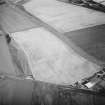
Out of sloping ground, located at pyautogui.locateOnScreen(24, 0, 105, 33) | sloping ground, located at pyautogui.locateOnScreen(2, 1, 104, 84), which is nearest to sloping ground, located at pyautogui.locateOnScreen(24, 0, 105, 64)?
sloping ground, located at pyautogui.locateOnScreen(24, 0, 105, 33)

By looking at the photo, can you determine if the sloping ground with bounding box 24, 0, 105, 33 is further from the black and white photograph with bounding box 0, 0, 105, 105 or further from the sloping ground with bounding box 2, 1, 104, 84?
the sloping ground with bounding box 2, 1, 104, 84

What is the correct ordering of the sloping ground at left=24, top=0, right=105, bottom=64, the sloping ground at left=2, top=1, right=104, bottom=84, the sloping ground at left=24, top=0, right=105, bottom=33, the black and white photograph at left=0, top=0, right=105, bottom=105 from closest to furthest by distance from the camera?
the black and white photograph at left=0, top=0, right=105, bottom=105
the sloping ground at left=2, top=1, right=104, bottom=84
the sloping ground at left=24, top=0, right=105, bottom=64
the sloping ground at left=24, top=0, right=105, bottom=33

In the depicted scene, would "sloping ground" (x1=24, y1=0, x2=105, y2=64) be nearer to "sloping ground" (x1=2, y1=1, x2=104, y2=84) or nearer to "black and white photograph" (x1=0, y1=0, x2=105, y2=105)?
"black and white photograph" (x1=0, y1=0, x2=105, y2=105)

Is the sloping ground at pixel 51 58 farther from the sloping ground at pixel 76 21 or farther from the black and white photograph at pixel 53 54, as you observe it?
the sloping ground at pixel 76 21

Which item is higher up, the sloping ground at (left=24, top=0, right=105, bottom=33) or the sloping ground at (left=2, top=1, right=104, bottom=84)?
the sloping ground at (left=24, top=0, right=105, bottom=33)

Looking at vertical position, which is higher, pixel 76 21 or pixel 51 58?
pixel 76 21

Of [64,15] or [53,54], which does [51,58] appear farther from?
[64,15]

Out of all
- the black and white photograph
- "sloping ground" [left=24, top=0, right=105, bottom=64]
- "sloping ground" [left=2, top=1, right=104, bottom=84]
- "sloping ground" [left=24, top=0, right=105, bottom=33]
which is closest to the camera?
the black and white photograph

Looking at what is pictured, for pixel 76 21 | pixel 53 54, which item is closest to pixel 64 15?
pixel 76 21

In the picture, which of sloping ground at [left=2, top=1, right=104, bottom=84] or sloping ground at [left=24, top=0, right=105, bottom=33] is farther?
sloping ground at [left=24, top=0, right=105, bottom=33]

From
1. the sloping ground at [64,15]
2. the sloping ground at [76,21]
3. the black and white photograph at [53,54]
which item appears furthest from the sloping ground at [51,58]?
the sloping ground at [64,15]

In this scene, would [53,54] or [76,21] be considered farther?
[76,21]

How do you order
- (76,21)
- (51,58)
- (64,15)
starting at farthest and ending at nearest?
(64,15), (76,21), (51,58)
